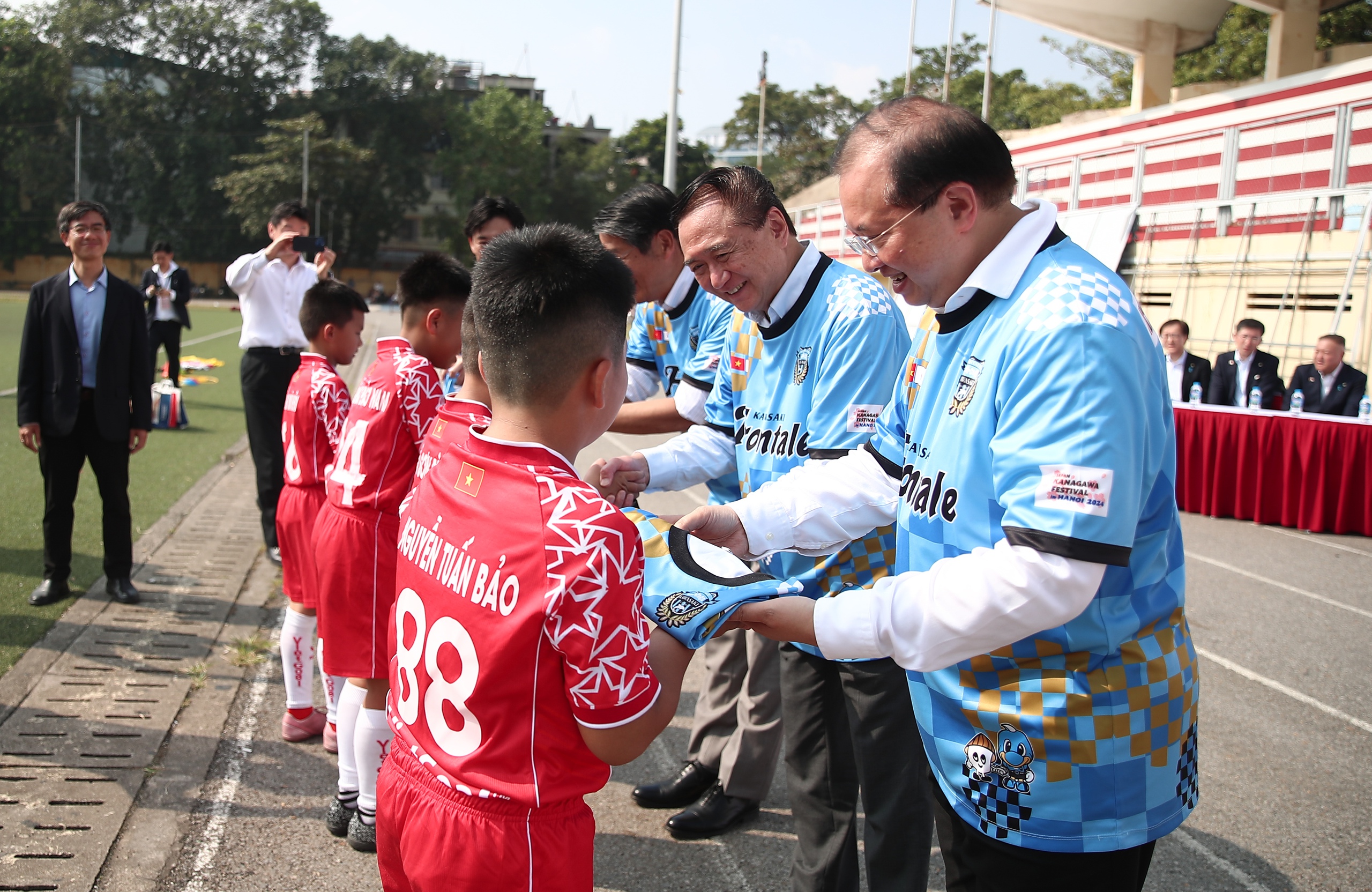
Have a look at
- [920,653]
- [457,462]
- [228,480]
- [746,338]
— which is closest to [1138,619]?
[920,653]

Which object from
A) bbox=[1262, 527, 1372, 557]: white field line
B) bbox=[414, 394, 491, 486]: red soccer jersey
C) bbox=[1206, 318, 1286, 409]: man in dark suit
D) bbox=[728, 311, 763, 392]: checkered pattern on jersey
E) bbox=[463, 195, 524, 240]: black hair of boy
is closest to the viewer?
bbox=[414, 394, 491, 486]: red soccer jersey

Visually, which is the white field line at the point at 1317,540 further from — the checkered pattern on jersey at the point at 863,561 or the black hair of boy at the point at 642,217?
the checkered pattern on jersey at the point at 863,561

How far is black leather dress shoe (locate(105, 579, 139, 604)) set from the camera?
582 centimetres

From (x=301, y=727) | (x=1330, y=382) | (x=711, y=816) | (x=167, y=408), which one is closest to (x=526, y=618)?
(x=711, y=816)

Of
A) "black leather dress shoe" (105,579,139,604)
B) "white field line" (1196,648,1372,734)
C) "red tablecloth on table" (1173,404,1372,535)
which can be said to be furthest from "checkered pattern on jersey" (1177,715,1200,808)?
"red tablecloth on table" (1173,404,1372,535)

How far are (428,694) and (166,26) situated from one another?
250ft

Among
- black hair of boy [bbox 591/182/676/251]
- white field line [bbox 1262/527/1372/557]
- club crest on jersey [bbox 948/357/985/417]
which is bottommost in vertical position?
white field line [bbox 1262/527/1372/557]

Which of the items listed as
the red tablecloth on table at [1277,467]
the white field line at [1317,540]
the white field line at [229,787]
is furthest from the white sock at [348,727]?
the white field line at [1317,540]

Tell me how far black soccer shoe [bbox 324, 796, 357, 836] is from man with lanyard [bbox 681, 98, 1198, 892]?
2410mm

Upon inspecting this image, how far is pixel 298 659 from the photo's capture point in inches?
169

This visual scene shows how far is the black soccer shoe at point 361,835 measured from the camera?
132 inches

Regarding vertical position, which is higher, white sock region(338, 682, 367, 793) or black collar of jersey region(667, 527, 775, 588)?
black collar of jersey region(667, 527, 775, 588)

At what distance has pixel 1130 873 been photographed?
1.74m

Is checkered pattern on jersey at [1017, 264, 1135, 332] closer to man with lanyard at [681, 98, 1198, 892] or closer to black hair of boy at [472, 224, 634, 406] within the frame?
man with lanyard at [681, 98, 1198, 892]
